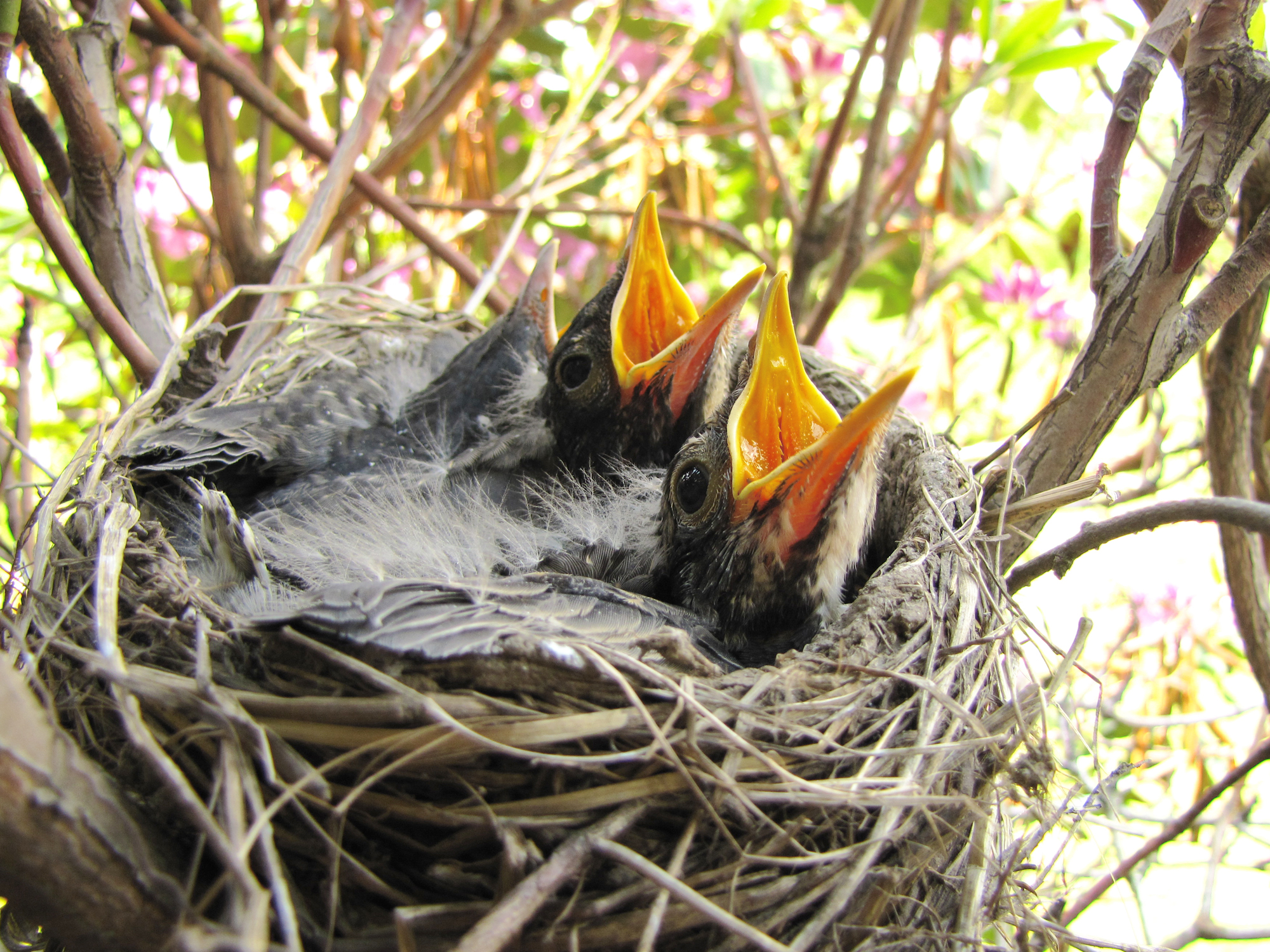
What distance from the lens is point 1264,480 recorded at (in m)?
0.97

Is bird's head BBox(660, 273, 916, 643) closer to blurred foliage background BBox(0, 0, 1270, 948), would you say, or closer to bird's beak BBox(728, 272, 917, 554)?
bird's beak BBox(728, 272, 917, 554)

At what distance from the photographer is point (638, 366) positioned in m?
1.07

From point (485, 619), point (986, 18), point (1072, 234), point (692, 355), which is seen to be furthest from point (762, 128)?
point (485, 619)

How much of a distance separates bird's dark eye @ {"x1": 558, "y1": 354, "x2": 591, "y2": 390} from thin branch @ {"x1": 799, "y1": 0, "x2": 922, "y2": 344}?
37 centimetres

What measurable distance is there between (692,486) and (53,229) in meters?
0.66

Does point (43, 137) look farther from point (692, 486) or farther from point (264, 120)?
point (692, 486)

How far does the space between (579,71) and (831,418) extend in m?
1.12

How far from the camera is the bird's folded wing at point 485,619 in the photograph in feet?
1.81

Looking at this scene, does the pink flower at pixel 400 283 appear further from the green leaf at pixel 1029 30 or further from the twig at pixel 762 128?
the green leaf at pixel 1029 30

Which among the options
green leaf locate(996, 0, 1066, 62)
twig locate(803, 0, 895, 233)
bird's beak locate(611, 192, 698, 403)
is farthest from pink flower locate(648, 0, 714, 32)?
bird's beak locate(611, 192, 698, 403)

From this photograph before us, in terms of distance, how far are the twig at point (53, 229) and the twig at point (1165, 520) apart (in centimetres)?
90

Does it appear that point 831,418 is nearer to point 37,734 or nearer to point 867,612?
point 867,612

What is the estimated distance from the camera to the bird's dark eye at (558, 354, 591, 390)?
1140 millimetres

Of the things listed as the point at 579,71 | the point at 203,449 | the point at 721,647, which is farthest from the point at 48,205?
the point at 579,71
